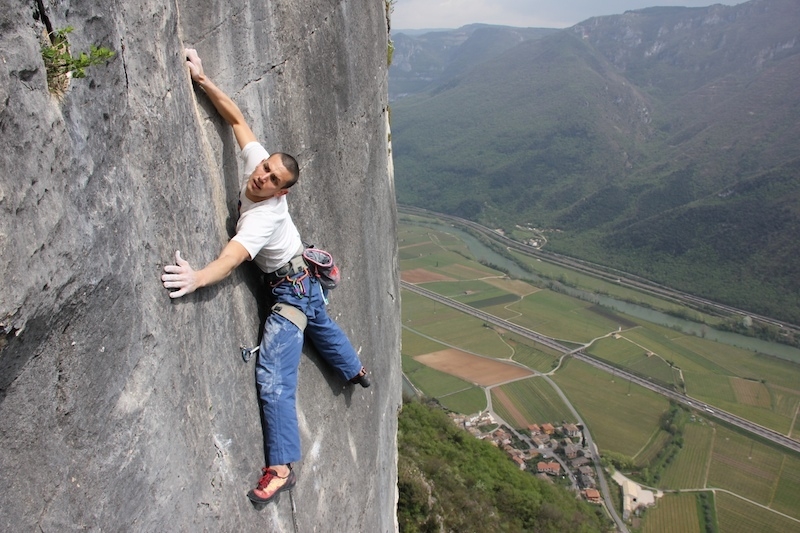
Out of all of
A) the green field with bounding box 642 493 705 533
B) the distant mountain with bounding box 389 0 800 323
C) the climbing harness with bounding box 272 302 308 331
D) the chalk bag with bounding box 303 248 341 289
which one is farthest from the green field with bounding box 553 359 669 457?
the climbing harness with bounding box 272 302 308 331

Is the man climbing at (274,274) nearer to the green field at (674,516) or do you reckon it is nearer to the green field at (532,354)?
the green field at (674,516)

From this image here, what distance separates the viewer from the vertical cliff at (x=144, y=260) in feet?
8.29

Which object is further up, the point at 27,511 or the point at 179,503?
the point at 27,511

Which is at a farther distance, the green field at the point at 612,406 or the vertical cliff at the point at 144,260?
the green field at the point at 612,406

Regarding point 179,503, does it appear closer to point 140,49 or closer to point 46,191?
point 46,191

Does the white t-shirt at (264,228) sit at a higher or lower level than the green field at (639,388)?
higher

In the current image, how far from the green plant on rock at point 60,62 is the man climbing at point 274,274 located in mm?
1186

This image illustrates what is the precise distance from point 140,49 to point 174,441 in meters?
2.21

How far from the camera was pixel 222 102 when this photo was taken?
4180 mm

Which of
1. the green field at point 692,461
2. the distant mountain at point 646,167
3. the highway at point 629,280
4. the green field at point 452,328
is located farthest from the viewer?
the distant mountain at point 646,167

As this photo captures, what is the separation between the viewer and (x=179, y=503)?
3518 mm

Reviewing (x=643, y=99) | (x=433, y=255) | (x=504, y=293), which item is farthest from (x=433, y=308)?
(x=643, y=99)

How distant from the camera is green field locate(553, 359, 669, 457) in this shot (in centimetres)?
4362

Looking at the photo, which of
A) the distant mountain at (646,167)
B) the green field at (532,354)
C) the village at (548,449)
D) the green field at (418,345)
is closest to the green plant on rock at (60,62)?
the village at (548,449)
